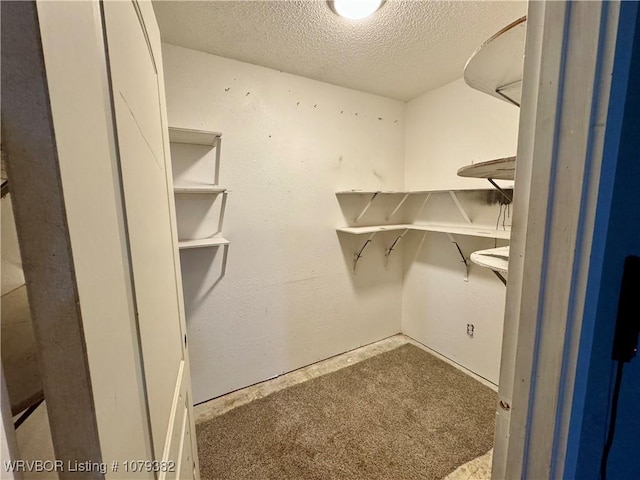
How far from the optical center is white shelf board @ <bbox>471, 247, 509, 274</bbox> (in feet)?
3.30

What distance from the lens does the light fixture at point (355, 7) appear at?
132cm

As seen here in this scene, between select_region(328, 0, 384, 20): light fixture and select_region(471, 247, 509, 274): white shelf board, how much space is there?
1.29 meters

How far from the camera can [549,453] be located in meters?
0.52

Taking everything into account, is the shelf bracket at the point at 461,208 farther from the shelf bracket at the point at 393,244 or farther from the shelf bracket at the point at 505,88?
the shelf bracket at the point at 505,88

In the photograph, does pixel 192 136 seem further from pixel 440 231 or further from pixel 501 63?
pixel 440 231

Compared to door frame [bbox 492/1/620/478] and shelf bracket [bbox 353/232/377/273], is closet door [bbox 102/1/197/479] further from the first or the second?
shelf bracket [bbox 353/232/377/273]

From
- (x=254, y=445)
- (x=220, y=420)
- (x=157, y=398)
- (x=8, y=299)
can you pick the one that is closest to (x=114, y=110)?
(x=8, y=299)

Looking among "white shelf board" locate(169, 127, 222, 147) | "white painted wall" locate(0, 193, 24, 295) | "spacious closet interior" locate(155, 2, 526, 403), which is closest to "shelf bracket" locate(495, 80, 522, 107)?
"spacious closet interior" locate(155, 2, 526, 403)

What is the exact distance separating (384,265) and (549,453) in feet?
7.56

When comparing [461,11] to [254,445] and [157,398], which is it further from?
[254,445]

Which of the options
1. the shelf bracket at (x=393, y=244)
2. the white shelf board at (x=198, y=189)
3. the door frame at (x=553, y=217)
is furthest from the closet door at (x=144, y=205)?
the shelf bracket at (x=393, y=244)

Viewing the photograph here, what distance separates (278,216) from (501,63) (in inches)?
64.4

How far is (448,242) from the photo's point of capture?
2.47 metres

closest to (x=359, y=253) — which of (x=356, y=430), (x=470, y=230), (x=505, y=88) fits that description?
(x=470, y=230)
